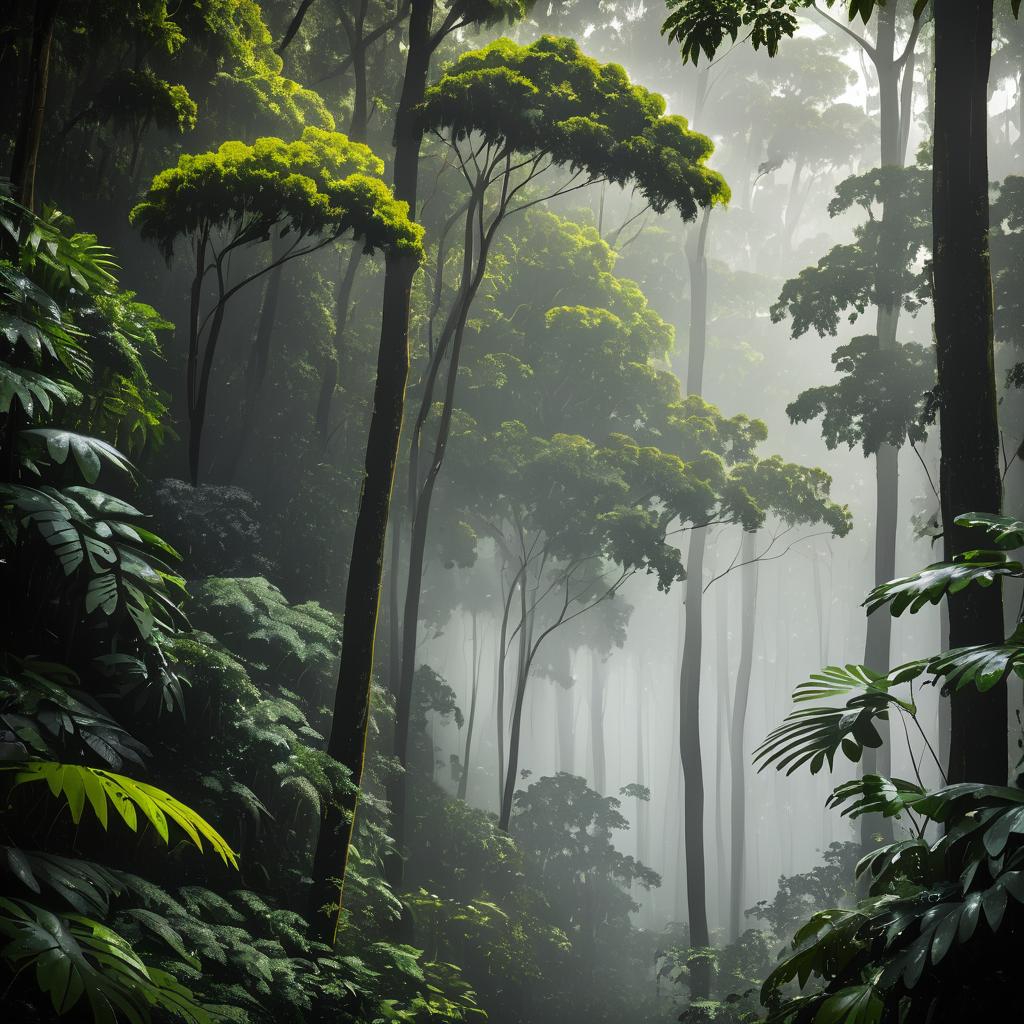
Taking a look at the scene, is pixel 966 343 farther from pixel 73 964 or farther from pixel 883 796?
pixel 73 964

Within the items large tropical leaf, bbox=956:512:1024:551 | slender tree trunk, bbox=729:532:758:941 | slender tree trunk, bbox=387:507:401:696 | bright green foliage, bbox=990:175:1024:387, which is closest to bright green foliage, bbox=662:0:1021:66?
large tropical leaf, bbox=956:512:1024:551

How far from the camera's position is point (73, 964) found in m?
2.15

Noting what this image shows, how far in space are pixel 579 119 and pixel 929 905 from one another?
7327 millimetres

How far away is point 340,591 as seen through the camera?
14.8m

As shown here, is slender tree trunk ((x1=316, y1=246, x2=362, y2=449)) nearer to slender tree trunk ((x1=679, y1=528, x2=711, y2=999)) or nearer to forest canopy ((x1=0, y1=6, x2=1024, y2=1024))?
forest canopy ((x1=0, y1=6, x2=1024, y2=1024))

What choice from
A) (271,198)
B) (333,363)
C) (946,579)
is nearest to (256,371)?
(333,363)

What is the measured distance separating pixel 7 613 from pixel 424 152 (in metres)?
13.5

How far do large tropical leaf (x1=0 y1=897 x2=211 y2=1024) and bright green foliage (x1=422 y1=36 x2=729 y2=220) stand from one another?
722cm

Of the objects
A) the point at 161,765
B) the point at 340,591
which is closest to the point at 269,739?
the point at 161,765

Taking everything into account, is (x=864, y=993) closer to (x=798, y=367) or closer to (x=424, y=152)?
(x=424, y=152)

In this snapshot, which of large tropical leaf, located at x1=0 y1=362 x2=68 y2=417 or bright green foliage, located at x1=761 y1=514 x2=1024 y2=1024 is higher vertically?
large tropical leaf, located at x1=0 y1=362 x2=68 y2=417

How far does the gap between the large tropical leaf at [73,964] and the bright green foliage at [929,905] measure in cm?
209

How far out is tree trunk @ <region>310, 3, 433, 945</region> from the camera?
6133mm

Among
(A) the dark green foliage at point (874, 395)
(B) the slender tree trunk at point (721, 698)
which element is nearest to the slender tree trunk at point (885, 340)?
(A) the dark green foliage at point (874, 395)
